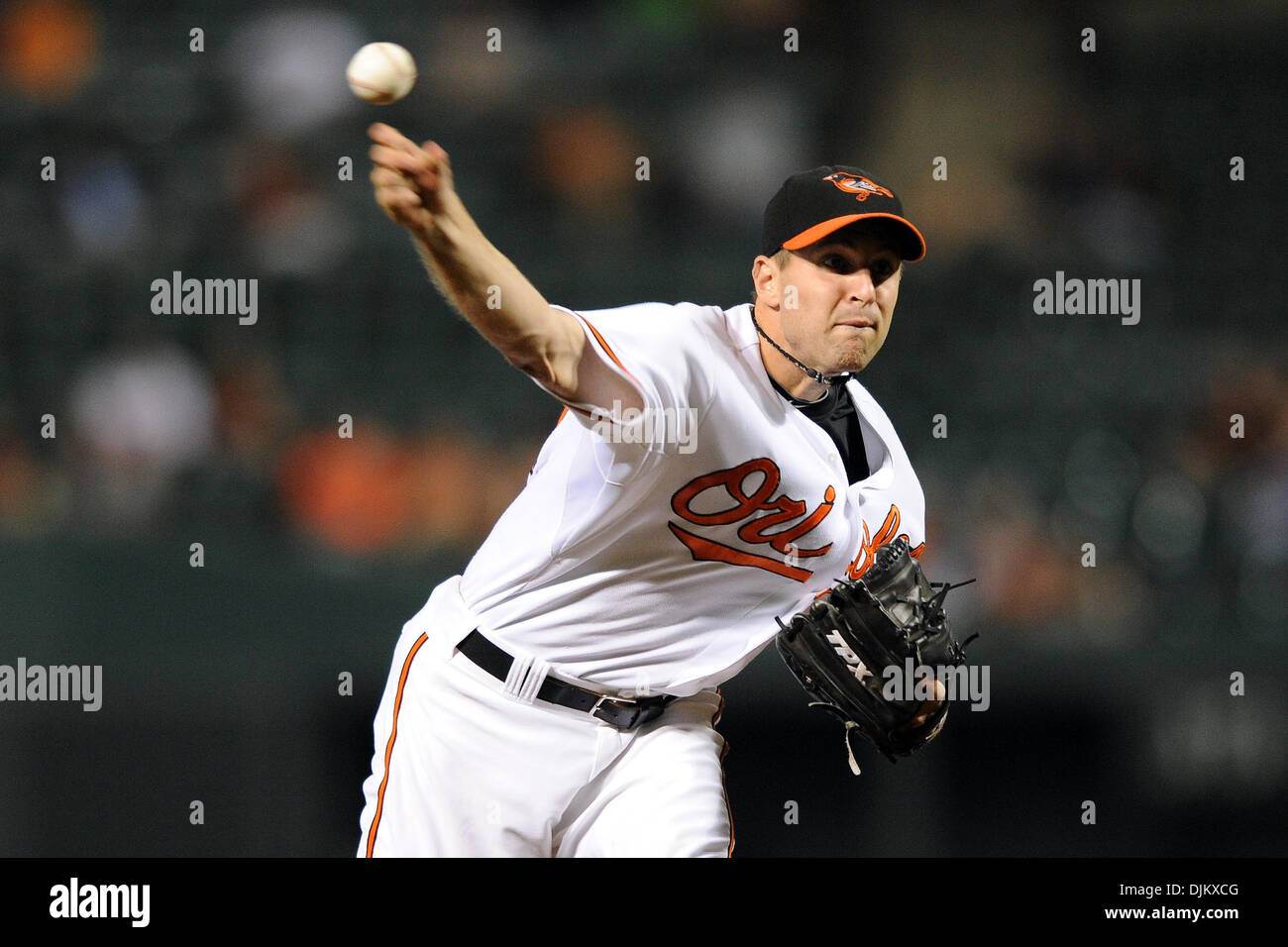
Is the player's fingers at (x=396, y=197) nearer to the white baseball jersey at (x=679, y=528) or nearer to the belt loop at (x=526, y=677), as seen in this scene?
the white baseball jersey at (x=679, y=528)

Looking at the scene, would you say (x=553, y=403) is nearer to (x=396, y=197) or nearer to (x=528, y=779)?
(x=528, y=779)

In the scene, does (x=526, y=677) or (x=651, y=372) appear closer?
(x=651, y=372)

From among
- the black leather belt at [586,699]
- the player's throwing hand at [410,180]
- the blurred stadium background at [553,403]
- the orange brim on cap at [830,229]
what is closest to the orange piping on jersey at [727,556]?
the black leather belt at [586,699]

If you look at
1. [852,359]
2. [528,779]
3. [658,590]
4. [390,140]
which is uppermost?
[390,140]

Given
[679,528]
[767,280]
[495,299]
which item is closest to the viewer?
[495,299]

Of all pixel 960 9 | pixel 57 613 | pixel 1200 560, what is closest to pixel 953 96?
pixel 960 9

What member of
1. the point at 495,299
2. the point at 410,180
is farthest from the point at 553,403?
the point at 410,180

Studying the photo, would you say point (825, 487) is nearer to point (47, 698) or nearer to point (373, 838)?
point (373, 838)
